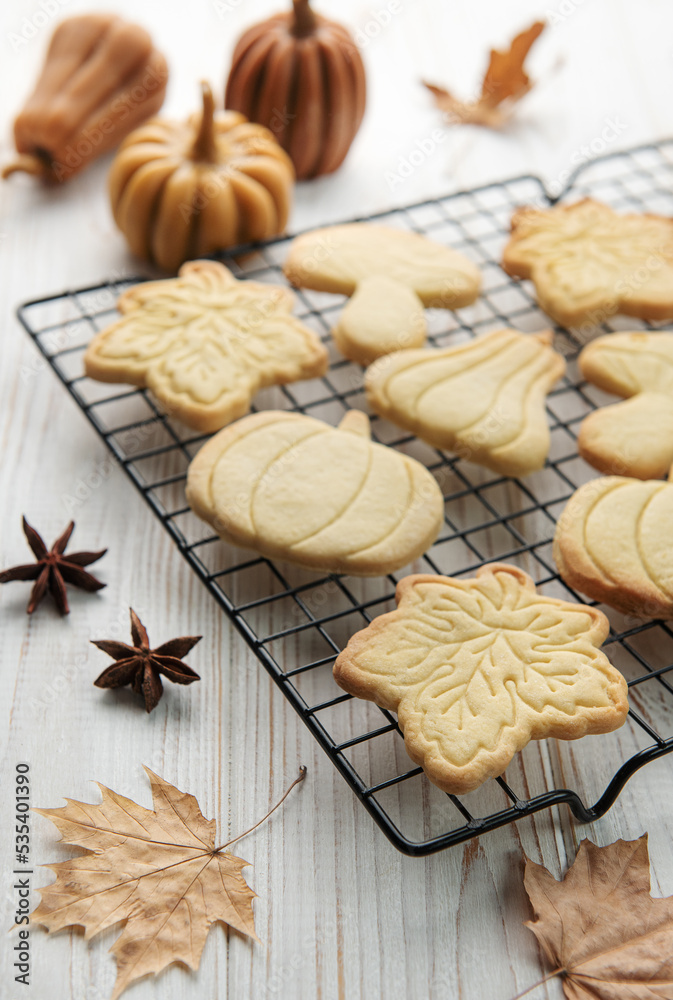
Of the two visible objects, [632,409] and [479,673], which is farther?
[632,409]

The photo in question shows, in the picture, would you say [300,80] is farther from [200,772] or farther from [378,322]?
[200,772]

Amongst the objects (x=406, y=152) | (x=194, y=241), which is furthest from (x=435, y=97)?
(x=194, y=241)

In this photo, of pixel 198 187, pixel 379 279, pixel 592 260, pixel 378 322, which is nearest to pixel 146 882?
pixel 378 322

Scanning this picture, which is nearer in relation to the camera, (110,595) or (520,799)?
(520,799)

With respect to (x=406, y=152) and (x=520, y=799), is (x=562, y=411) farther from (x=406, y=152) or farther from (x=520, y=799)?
(x=406, y=152)

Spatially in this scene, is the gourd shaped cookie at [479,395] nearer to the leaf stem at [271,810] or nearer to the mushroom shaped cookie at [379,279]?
the mushroom shaped cookie at [379,279]

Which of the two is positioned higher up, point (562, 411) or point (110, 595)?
point (562, 411)

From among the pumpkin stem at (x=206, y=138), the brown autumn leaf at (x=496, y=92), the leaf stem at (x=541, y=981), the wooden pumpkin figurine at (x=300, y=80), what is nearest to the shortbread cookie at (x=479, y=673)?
the leaf stem at (x=541, y=981)
